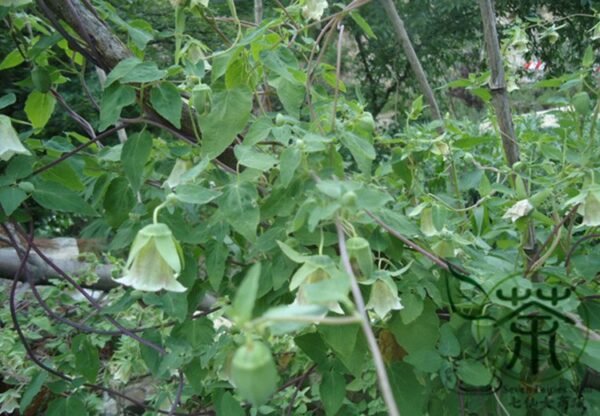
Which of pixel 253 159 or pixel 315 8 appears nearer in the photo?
pixel 253 159

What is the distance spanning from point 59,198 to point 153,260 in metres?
0.29

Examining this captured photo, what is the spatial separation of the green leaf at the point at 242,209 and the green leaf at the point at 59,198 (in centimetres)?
24

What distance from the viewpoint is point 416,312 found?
0.68 meters

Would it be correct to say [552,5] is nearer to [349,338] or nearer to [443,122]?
[443,122]

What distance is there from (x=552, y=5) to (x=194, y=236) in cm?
332

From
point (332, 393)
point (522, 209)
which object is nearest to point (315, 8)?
point (522, 209)

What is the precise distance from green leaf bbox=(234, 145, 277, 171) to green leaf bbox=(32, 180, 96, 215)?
0.24 metres

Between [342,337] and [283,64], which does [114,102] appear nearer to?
[283,64]

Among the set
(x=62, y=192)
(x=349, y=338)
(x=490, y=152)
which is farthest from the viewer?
(x=490, y=152)

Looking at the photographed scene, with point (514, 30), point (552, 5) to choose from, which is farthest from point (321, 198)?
point (552, 5)

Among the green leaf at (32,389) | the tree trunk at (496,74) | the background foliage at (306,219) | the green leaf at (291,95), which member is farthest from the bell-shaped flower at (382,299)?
the green leaf at (32,389)

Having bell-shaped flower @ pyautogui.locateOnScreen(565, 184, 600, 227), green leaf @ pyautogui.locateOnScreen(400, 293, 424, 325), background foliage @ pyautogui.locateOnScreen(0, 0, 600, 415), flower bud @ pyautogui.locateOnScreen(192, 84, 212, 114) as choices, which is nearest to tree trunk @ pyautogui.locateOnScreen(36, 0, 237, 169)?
background foliage @ pyautogui.locateOnScreen(0, 0, 600, 415)

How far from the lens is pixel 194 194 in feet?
1.95

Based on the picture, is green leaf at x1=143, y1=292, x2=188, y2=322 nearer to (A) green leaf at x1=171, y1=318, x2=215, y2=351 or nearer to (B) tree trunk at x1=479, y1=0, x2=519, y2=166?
(A) green leaf at x1=171, y1=318, x2=215, y2=351
